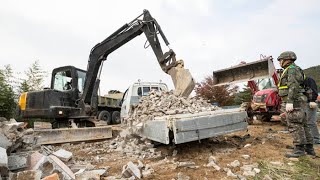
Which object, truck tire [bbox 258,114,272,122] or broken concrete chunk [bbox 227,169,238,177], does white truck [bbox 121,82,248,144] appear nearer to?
broken concrete chunk [bbox 227,169,238,177]

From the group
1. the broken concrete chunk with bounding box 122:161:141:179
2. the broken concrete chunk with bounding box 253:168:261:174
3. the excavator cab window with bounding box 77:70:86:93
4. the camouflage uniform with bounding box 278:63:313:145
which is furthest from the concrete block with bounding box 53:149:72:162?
the excavator cab window with bounding box 77:70:86:93

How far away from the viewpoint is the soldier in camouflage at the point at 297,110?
4.69 m

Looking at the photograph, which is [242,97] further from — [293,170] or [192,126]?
[293,170]

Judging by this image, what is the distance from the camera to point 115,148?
21.2ft

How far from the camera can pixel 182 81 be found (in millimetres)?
6953

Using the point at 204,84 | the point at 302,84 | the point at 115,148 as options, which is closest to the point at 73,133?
the point at 115,148

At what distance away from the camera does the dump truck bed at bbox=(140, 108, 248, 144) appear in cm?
460

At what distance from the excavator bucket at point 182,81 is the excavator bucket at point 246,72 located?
3103mm

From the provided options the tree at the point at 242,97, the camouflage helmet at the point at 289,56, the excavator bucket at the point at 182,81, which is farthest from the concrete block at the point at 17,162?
the tree at the point at 242,97

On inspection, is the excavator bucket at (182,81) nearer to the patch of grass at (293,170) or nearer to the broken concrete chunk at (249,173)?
the patch of grass at (293,170)

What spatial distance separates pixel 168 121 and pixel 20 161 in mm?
2279

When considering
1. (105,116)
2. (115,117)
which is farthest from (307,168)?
(115,117)

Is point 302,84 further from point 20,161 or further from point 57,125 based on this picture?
point 57,125

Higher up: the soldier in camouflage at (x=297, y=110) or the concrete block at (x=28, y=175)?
the soldier in camouflage at (x=297, y=110)
